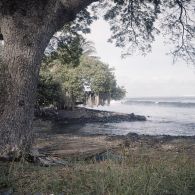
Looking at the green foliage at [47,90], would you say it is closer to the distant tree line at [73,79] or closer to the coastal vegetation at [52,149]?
the distant tree line at [73,79]

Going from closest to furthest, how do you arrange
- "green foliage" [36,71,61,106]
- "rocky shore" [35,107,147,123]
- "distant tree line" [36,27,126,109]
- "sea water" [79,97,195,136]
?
"distant tree line" [36,27,126,109]
"sea water" [79,97,195,136]
"green foliage" [36,71,61,106]
"rocky shore" [35,107,147,123]

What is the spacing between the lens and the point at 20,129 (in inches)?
368

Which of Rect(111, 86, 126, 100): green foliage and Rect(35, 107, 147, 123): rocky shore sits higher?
Rect(111, 86, 126, 100): green foliage

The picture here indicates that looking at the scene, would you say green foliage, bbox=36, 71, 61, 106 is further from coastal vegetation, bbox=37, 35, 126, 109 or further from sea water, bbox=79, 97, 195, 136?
sea water, bbox=79, 97, 195, 136

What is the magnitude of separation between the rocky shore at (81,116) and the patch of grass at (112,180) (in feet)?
106

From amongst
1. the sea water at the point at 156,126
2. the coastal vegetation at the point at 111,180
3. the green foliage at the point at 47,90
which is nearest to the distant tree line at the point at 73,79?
the green foliage at the point at 47,90

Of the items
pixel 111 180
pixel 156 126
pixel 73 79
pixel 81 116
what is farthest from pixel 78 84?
pixel 111 180

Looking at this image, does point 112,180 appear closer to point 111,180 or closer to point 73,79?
point 111,180

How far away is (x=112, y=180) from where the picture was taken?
5871mm

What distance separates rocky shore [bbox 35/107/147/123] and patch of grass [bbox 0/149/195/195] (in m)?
32.3

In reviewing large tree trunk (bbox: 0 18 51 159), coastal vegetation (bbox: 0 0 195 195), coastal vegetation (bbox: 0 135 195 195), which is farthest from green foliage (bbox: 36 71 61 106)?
coastal vegetation (bbox: 0 135 195 195)

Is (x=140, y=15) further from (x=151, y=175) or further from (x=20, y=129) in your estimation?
(x=151, y=175)

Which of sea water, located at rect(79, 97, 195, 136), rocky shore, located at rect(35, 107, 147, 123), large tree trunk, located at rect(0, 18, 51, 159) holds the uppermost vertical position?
large tree trunk, located at rect(0, 18, 51, 159)

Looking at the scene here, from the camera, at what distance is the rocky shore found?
1611 inches
